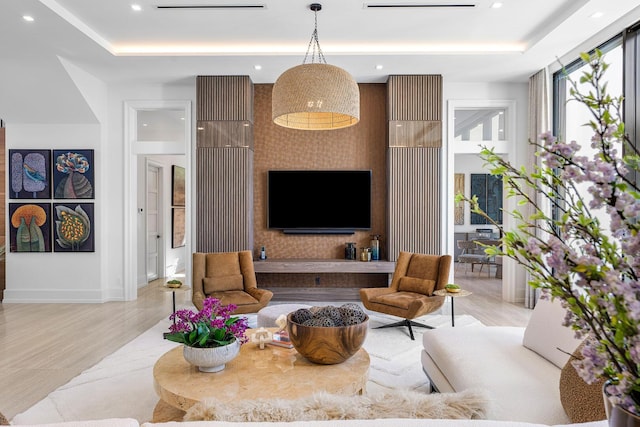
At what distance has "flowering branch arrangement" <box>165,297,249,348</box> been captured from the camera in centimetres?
211

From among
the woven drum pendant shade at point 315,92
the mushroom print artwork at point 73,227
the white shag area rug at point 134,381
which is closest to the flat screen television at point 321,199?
the white shag area rug at point 134,381

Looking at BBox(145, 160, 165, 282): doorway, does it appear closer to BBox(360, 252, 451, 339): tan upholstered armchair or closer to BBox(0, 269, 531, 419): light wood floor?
BBox(0, 269, 531, 419): light wood floor

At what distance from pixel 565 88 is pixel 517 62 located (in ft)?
2.26

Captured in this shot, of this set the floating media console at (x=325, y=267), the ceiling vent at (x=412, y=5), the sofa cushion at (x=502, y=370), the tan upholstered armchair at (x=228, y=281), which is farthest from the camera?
the floating media console at (x=325, y=267)

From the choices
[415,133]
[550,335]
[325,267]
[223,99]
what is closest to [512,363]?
[550,335]

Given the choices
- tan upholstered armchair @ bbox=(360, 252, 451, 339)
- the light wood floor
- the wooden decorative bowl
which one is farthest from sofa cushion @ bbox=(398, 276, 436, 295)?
the wooden decorative bowl

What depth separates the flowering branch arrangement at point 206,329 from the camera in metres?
2.11

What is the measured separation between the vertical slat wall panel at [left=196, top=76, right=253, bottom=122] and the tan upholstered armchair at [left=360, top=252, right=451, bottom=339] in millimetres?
2812

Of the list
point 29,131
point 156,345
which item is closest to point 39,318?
point 156,345

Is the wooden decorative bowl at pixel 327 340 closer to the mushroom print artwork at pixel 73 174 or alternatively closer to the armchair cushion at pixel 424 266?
the armchair cushion at pixel 424 266

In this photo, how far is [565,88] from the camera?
5086 mm

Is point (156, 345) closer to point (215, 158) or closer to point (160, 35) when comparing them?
point (215, 158)

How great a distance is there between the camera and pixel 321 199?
569 centimetres

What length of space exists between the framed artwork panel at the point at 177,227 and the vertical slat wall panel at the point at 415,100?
4.75 meters
